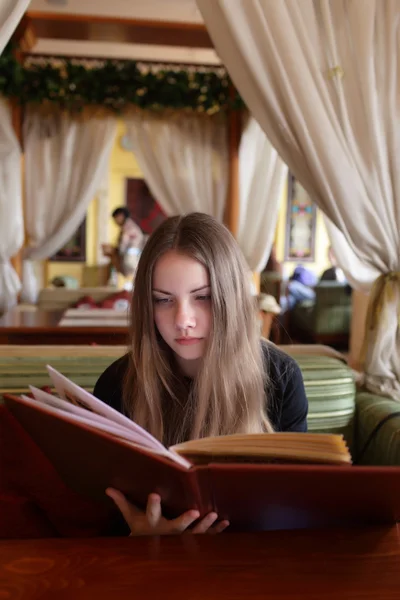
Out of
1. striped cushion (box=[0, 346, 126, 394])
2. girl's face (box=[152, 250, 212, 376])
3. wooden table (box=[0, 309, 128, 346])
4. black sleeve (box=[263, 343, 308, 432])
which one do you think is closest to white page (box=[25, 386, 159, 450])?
girl's face (box=[152, 250, 212, 376])

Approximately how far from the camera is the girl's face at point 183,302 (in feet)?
3.56

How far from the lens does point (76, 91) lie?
4352 millimetres

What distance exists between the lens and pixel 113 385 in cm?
133

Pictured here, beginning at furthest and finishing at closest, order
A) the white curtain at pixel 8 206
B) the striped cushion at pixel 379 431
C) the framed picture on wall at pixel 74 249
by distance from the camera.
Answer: the framed picture on wall at pixel 74 249 < the white curtain at pixel 8 206 < the striped cushion at pixel 379 431

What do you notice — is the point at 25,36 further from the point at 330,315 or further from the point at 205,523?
the point at 205,523

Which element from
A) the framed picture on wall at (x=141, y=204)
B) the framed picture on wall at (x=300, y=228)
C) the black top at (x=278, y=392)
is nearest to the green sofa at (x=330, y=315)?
the framed picture on wall at (x=300, y=228)

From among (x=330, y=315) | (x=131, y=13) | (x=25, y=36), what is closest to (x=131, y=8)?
(x=131, y=13)

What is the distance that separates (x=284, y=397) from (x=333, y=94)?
3.31ft

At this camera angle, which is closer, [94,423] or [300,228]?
[94,423]

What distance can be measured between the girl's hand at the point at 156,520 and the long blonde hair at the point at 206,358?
0.28 metres

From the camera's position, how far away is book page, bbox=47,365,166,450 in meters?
0.72

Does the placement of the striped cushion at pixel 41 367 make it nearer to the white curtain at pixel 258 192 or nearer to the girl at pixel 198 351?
the girl at pixel 198 351

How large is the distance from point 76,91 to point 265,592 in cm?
439

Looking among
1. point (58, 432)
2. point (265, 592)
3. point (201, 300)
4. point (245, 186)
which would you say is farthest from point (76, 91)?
point (265, 592)
